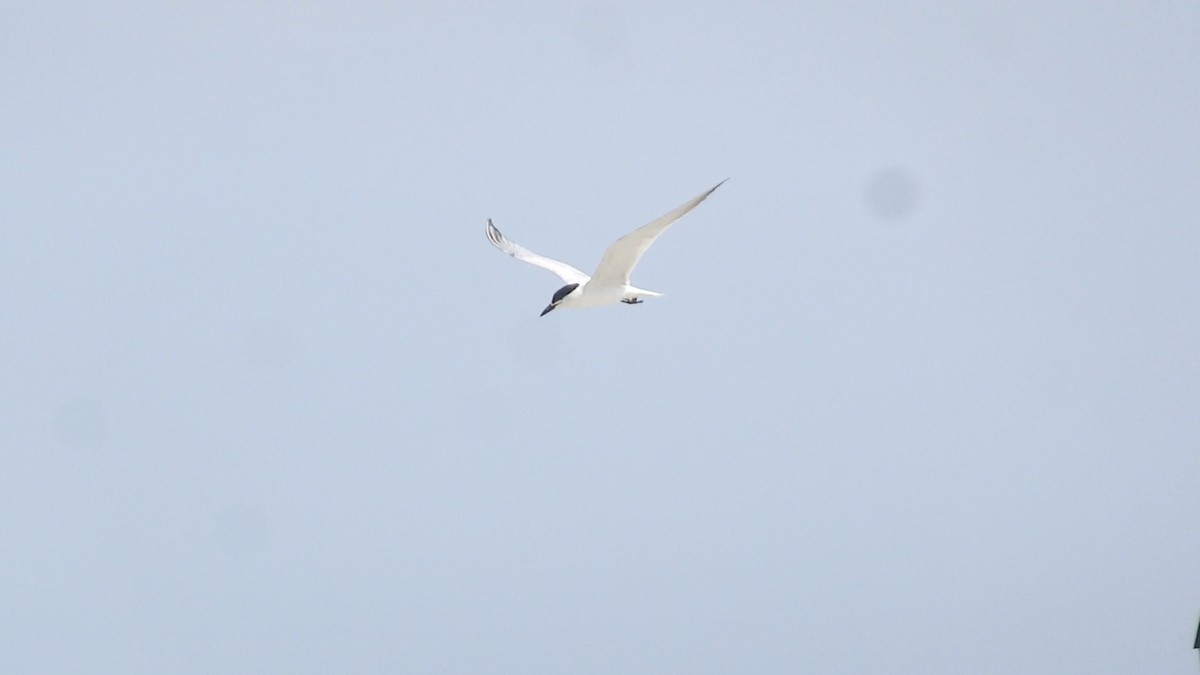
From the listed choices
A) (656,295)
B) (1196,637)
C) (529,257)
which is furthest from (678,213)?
(1196,637)

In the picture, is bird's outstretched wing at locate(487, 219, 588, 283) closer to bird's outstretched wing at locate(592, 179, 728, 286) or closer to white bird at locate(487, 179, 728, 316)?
white bird at locate(487, 179, 728, 316)

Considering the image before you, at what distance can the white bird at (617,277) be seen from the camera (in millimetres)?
25203

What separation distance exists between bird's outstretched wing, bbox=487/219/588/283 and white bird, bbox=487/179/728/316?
3.3 inches

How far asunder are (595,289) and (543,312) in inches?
46.5

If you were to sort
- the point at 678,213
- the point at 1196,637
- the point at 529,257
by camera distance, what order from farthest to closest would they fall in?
the point at 529,257
the point at 1196,637
the point at 678,213

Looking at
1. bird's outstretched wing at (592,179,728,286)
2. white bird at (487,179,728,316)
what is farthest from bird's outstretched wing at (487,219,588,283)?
bird's outstretched wing at (592,179,728,286)

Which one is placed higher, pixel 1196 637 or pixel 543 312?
pixel 543 312

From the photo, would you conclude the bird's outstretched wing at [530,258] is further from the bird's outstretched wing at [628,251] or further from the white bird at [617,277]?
the bird's outstretched wing at [628,251]

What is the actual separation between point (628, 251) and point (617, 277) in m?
1.19

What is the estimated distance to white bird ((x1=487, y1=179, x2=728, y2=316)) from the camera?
82.7 ft

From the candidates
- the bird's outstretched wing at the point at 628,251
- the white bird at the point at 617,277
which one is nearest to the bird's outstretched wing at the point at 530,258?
the white bird at the point at 617,277

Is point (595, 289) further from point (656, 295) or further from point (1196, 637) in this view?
point (1196, 637)

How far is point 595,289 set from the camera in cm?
2795

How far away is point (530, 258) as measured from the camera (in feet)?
109
